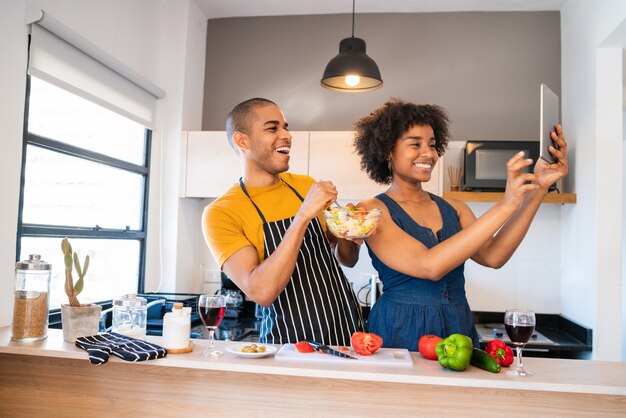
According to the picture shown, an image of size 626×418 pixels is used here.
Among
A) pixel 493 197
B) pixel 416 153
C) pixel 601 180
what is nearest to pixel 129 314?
pixel 416 153

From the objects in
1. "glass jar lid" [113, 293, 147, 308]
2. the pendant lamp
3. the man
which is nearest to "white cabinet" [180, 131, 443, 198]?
the pendant lamp

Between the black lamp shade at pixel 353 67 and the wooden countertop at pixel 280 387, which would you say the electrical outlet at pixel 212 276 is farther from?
the wooden countertop at pixel 280 387

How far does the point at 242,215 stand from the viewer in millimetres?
1920

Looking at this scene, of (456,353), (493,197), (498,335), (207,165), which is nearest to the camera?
(456,353)

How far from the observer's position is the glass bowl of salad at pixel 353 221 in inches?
63.2

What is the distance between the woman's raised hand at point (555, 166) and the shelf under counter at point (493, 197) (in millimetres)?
1760

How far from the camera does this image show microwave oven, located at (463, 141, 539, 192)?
3.34m

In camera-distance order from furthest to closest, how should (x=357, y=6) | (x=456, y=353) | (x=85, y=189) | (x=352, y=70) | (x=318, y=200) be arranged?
(x=357, y=6), (x=85, y=189), (x=352, y=70), (x=318, y=200), (x=456, y=353)

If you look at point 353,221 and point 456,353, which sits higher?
point 353,221

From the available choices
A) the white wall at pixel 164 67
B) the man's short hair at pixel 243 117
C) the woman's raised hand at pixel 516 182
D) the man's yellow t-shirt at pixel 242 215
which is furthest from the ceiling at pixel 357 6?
the woman's raised hand at pixel 516 182

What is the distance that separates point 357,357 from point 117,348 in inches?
26.2

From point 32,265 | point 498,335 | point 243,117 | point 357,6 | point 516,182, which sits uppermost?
point 357,6

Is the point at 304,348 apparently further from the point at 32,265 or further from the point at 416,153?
the point at 32,265

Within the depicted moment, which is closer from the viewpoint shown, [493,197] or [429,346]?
[429,346]
